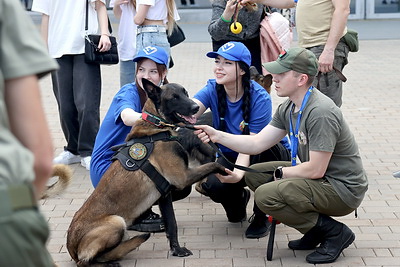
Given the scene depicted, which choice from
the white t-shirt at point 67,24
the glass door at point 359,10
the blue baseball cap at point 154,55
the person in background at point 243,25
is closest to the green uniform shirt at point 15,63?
the blue baseball cap at point 154,55

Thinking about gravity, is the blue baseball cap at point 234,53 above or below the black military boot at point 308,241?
above

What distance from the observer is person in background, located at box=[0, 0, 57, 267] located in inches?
62.0

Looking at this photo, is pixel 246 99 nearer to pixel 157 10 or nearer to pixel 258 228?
pixel 258 228

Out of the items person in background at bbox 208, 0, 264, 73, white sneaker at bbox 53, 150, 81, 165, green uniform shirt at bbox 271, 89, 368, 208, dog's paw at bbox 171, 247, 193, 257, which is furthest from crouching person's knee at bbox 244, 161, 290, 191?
white sneaker at bbox 53, 150, 81, 165

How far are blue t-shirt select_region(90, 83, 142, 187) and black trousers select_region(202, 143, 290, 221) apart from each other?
26.6 inches

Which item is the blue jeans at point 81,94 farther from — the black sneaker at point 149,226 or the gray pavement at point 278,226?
the black sneaker at point 149,226

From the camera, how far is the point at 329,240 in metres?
4.27

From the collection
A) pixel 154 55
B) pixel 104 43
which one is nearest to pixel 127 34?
pixel 104 43

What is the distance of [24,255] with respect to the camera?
5.23 feet

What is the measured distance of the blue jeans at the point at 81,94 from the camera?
21.7 feet

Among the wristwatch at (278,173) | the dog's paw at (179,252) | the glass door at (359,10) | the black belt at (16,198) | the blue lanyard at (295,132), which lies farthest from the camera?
the glass door at (359,10)

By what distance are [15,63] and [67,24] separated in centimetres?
507

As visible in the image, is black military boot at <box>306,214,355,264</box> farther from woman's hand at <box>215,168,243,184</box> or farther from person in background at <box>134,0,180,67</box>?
person in background at <box>134,0,180,67</box>

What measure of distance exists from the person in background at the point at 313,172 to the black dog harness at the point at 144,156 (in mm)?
584
